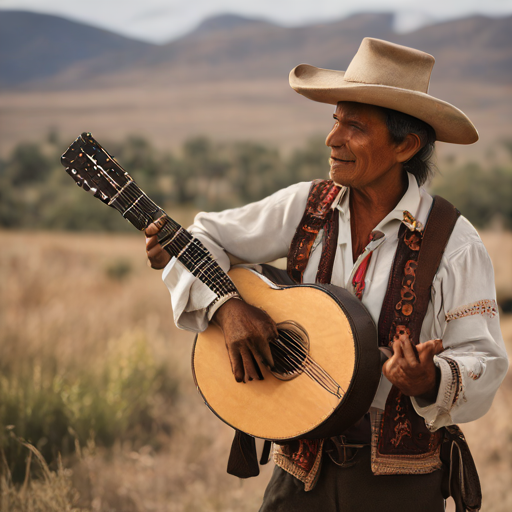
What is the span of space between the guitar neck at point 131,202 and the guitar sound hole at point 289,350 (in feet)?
0.78

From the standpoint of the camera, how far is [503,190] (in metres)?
20.9

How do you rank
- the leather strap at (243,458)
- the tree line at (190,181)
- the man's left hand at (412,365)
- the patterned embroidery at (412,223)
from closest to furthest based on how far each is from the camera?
the man's left hand at (412,365) → the patterned embroidery at (412,223) → the leather strap at (243,458) → the tree line at (190,181)

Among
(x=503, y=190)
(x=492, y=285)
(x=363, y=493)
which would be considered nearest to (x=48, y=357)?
(x=363, y=493)

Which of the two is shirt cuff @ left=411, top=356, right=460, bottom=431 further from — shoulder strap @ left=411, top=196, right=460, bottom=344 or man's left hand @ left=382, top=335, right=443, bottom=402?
shoulder strap @ left=411, top=196, right=460, bottom=344

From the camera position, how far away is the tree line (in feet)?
68.7

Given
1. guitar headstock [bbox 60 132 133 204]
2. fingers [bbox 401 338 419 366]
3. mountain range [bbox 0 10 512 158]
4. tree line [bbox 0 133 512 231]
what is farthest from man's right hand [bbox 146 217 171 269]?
mountain range [bbox 0 10 512 158]

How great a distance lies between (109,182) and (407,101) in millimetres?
1102

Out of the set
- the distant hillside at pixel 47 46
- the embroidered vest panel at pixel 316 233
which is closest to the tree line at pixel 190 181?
the embroidered vest panel at pixel 316 233

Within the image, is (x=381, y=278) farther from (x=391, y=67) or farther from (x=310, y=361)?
(x=391, y=67)

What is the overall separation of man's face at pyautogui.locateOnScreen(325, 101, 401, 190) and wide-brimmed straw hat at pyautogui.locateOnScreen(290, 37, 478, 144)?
7 centimetres

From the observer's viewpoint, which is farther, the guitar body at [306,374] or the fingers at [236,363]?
the fingers at [236,363]

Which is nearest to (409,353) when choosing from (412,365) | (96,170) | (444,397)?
(412,365)

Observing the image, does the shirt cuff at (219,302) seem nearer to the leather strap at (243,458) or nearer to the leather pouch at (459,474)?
the leather strap at (243,458)

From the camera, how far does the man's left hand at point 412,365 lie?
1775mm
